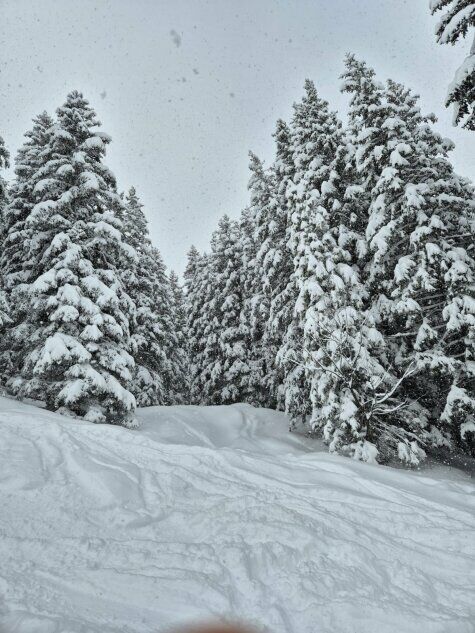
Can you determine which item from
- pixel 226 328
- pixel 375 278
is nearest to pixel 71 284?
pixel 375 278

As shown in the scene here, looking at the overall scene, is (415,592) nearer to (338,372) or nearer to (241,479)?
(241,479)

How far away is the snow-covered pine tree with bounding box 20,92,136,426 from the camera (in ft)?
42.2

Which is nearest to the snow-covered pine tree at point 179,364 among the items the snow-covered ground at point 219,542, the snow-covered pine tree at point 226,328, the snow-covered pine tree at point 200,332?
the snow-covered pine tree at point 200,332

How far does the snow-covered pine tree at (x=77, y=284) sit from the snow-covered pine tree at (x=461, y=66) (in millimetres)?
10840

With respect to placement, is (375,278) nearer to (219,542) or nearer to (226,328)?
(219,542)

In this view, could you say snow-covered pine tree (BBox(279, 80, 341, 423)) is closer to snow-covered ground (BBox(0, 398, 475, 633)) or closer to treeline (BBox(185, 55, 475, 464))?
treeline (BBox(185, 55, 475, 464))

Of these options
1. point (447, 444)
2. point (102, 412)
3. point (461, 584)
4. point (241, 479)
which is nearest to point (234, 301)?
point (102, 412)

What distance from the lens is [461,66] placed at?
7.37m

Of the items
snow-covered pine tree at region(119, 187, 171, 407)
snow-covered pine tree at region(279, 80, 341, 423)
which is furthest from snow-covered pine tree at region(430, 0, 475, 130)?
snow-covered pine tree at region(119, 187, 171, 407)

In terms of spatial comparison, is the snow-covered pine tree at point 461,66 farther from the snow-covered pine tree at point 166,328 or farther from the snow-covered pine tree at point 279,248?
the snow-covered pine tree at point 166,328

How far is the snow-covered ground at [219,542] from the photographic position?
Result: 11.9 feet

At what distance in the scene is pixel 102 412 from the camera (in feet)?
43.2

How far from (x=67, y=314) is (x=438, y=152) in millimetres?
14098

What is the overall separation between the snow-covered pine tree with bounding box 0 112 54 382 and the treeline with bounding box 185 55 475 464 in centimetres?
1018
